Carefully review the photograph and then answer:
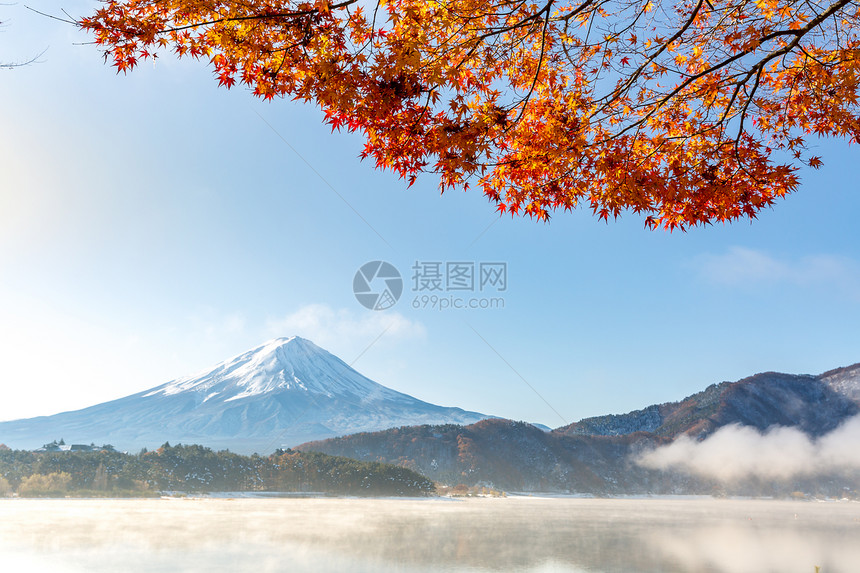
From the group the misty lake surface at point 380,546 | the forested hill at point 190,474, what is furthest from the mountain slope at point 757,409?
the misty lake surface at point 380,546

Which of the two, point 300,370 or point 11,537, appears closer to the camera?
point 11,537

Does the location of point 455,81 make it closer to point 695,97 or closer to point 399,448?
point 695,97

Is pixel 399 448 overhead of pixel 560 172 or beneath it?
beneath

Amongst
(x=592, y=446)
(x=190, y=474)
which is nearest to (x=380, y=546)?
(x=190, y=474)

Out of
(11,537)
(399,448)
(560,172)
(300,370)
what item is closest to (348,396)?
(300,370)

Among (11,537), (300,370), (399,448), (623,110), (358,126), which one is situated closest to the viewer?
(358,126)

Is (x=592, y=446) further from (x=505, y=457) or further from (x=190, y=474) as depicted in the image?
(x=190, y=474)

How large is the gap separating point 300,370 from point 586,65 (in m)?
132

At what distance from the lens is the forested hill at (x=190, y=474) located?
35.0m

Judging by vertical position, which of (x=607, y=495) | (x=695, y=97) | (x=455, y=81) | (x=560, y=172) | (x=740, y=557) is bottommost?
(x=607, y=495)

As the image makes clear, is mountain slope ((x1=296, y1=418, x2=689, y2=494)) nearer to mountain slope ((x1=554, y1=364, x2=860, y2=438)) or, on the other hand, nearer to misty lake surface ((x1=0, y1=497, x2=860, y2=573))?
mountain slope ((x1=554, y1=364, x2=860, y2=438))

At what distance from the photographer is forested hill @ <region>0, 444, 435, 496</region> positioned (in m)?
35.0

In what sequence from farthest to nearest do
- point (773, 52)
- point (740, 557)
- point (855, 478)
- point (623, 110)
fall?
point (855, 478)
point (740, 557)
point (623, 110)
point (773, 52)

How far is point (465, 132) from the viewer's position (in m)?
4.09
